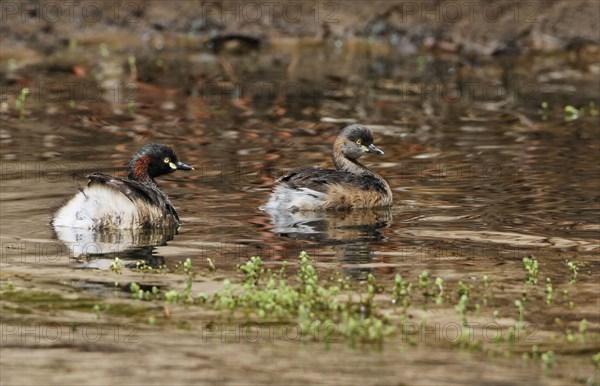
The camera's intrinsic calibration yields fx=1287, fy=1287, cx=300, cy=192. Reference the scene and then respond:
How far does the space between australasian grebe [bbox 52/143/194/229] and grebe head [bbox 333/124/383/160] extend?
2.99m

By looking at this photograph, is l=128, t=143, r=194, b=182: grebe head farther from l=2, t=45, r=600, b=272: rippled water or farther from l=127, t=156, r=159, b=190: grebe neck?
l=2, t=45, r=600, b=272: rippled water

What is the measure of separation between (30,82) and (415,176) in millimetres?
10210

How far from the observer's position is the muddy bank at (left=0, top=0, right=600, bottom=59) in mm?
27172

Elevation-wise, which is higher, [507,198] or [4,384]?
[507,198]

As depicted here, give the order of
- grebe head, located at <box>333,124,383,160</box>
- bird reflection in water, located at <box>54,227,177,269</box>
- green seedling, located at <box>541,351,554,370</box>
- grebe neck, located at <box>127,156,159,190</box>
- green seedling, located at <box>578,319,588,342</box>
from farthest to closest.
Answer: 1. grebe head, located at <box>333,124,383,160</box>
2. grebe neck, located at <box>127,156,159,190</box>
3. bird reflection in water, located at <box>54,227,177,269</box>
4. green seedling, located at <box>578,319,588,342</box>
5. green seedling, located at <box>541,351,554,370</box>

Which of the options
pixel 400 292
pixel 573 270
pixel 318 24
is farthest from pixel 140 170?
pixel 318 24

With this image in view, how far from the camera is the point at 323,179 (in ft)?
46.1

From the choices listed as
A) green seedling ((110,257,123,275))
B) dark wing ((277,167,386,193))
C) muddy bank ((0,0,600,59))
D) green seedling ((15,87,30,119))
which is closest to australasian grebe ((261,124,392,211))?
dark wing ((277,167,386,193))

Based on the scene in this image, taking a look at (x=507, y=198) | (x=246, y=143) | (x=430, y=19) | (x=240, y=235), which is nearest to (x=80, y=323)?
(x=240, y=235)

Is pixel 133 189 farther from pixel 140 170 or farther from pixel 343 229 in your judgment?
pixel 343 229

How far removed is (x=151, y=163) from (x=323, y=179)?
6.14ft

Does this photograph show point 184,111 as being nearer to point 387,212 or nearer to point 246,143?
point 246,143

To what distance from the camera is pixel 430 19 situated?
28.2 meters

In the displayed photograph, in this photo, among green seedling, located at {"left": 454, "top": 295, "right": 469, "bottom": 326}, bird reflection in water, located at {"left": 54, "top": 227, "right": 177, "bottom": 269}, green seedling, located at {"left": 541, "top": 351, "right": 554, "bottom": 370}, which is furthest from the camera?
bird reflection in water, located at {"left": 54, "top": 227, "right": 177, "bottom": 269}
